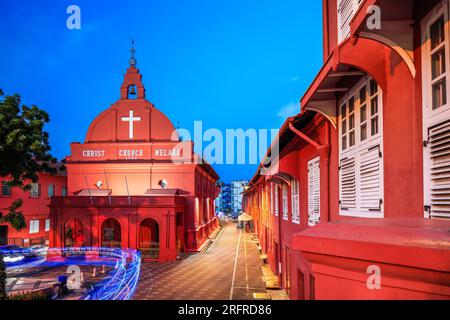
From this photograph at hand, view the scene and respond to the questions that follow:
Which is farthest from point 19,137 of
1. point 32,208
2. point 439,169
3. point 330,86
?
point 32,208

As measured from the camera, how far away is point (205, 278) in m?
21.6

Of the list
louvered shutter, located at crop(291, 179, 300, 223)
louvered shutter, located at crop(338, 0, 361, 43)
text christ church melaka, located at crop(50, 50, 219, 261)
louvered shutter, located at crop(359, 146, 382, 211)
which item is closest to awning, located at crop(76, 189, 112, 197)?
text christ church melaka, located at crop(50, 50, 219, 261)

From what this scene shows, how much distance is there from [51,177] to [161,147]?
1641cm

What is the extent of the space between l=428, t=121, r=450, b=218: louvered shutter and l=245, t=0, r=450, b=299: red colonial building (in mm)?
10

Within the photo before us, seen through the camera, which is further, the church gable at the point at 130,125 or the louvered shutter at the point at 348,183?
the church gable at the point at 130,125

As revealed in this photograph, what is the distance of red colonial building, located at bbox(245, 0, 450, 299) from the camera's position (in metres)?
1.98

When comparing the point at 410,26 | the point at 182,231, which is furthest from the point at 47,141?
the point at 182,231

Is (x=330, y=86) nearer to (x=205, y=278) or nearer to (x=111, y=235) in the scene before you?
(x=205, y=278)

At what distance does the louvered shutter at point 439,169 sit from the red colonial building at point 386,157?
0.01 metres

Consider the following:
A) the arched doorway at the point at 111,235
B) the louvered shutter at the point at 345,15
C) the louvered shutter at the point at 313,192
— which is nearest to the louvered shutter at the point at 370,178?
the louvered shutter at the point at 345,15

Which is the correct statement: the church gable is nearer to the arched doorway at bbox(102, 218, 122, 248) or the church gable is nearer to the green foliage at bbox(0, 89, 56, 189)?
the arched doorway at bbox(102, 218, 122, 248)

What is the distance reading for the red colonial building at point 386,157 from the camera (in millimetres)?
1983

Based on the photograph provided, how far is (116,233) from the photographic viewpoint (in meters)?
33.4

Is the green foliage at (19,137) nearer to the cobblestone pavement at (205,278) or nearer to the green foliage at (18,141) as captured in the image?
the green foliage at (18,141)
